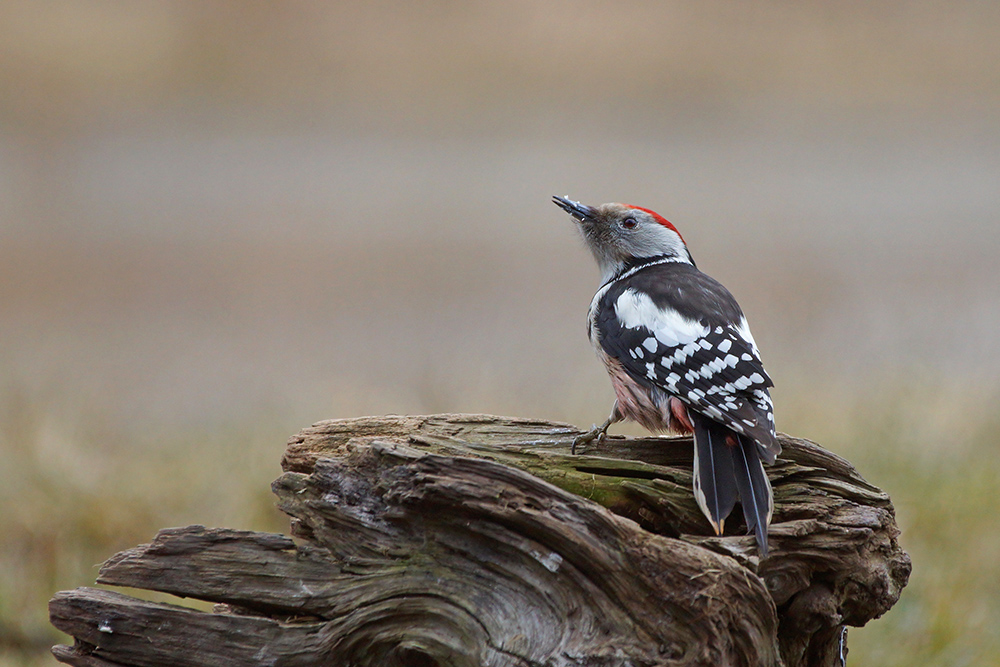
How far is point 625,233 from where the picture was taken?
357 centimetres

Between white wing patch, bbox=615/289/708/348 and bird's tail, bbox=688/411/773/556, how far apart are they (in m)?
0.32

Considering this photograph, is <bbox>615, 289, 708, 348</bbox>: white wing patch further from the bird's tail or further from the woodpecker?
the bird's tail

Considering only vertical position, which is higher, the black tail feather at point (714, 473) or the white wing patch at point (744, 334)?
the white wing patch at point (744, 334)

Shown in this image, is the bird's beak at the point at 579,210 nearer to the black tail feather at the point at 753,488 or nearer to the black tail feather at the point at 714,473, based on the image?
the black tail feather at the point at 714,473

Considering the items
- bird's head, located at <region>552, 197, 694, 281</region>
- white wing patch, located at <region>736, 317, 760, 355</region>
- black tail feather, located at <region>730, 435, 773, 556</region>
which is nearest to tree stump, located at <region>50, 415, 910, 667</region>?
black tail feather, located at <region>730, 435, 773, 556</region>

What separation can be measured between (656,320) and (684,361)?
24 cm

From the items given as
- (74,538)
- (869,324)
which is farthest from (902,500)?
(74,538)

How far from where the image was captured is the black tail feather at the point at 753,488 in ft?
7.47

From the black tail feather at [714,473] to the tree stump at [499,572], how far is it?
85 mm

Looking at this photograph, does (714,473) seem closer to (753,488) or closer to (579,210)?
(753,488)

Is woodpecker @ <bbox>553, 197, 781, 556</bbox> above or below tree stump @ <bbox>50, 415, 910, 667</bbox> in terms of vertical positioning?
above

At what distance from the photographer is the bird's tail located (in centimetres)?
232

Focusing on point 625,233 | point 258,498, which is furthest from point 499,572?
point 258,498

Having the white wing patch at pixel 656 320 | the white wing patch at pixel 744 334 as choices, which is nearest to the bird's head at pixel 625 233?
the white wing patch at pixel 656 320
